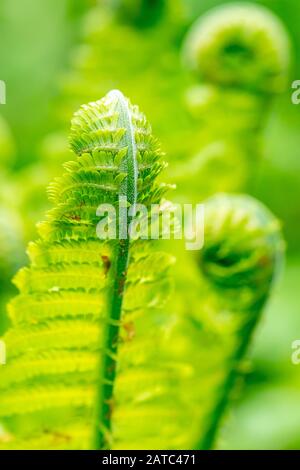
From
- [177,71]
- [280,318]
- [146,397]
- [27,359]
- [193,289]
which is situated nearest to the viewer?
[27,359]

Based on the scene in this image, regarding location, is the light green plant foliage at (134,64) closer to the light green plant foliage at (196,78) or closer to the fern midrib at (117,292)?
the light green plant foliage at (196,78)

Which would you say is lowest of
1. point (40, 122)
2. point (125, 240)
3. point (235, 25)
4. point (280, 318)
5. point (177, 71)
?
point (125, 240)

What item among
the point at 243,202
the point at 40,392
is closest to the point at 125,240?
the point at 40,392

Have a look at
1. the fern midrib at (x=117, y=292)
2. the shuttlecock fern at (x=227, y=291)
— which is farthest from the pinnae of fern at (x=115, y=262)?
the shuttlecock fern at (x=227, y=291)

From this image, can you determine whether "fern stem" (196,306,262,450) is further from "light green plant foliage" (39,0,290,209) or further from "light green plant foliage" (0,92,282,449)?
"light green plant foliage" (39,0,290,209)

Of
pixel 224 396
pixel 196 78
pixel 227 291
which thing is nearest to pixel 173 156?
pixel 196 78

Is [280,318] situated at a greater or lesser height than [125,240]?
greater

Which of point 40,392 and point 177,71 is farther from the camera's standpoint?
point 177,71

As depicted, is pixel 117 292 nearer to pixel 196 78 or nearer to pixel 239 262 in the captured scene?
pixel 239 262
